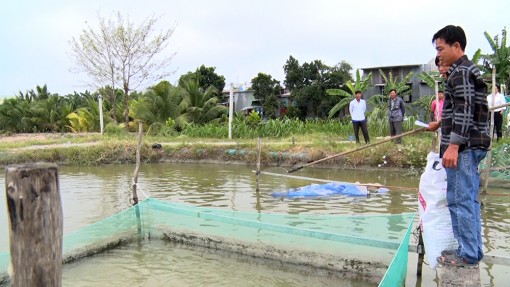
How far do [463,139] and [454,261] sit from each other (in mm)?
661

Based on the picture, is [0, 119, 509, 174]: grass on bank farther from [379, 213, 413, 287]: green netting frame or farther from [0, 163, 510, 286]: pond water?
[379, 213, 413, 287]: green netting frame

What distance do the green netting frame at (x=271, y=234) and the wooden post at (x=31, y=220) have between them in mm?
2165

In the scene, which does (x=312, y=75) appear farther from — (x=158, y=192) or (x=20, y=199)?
(x=20, y=199)

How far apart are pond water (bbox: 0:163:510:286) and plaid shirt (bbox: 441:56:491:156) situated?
1307mm

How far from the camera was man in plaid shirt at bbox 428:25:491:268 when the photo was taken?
220 cm

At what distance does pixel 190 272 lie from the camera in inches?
160

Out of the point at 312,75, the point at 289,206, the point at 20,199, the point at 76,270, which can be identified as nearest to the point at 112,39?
the point at 312,75

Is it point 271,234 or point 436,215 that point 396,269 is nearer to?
point 436,215

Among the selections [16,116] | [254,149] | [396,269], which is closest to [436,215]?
[396,269]

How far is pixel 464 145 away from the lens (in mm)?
2242

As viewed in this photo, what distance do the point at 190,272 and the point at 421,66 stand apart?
62.3ft

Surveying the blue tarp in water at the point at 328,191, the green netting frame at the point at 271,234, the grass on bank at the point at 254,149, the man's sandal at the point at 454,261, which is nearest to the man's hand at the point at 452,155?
the man's sandal at the point at 454,261

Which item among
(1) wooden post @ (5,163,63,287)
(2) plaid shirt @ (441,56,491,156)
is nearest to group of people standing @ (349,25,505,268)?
(2) plaid shirt @ (441,56,491,156)

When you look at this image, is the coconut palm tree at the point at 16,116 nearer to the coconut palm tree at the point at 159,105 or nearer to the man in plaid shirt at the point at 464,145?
the coconut palm tree at the point at 159,105
